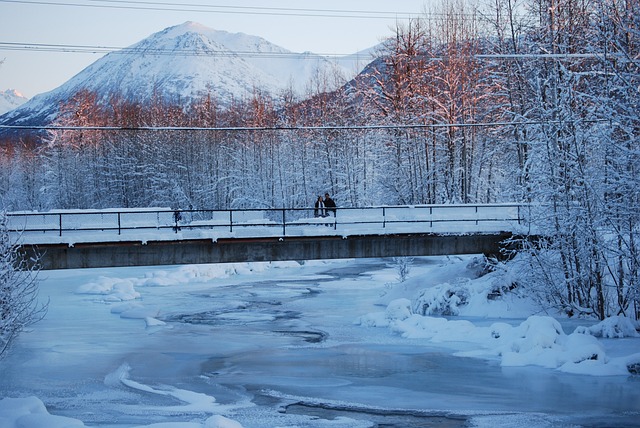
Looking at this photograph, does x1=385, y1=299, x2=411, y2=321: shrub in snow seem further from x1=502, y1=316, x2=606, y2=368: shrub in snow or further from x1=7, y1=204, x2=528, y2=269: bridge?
x1=502, y1=316, x2=606, y2=368: shrub in snow

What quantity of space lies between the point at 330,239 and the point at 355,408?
38.0 feet

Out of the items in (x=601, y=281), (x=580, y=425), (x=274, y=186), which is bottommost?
(x=580, y=425)

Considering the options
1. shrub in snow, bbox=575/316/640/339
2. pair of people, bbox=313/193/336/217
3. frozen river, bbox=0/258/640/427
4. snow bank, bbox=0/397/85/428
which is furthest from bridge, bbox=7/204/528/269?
snow bank, bbox=0/397/85/428

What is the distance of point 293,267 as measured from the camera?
181ft

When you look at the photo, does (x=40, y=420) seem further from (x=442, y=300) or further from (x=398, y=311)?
(x=442, y=300)

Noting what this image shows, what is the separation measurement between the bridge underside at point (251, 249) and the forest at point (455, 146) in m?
2.74

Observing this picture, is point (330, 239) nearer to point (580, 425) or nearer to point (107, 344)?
point (107, 344)

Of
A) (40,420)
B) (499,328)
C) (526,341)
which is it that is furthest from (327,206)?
(40,420)

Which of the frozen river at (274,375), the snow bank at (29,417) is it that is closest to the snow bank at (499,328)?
the frozen river at (274,375)

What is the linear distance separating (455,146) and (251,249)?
2303cm

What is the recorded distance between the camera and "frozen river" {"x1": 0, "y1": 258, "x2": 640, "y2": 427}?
1714 cm

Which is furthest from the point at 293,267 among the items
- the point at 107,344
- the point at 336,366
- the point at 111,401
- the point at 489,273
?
the point at 111,401

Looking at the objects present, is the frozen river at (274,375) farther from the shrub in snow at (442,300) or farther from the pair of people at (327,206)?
the pair of people at (327,206)

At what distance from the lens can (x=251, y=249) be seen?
28.0m
